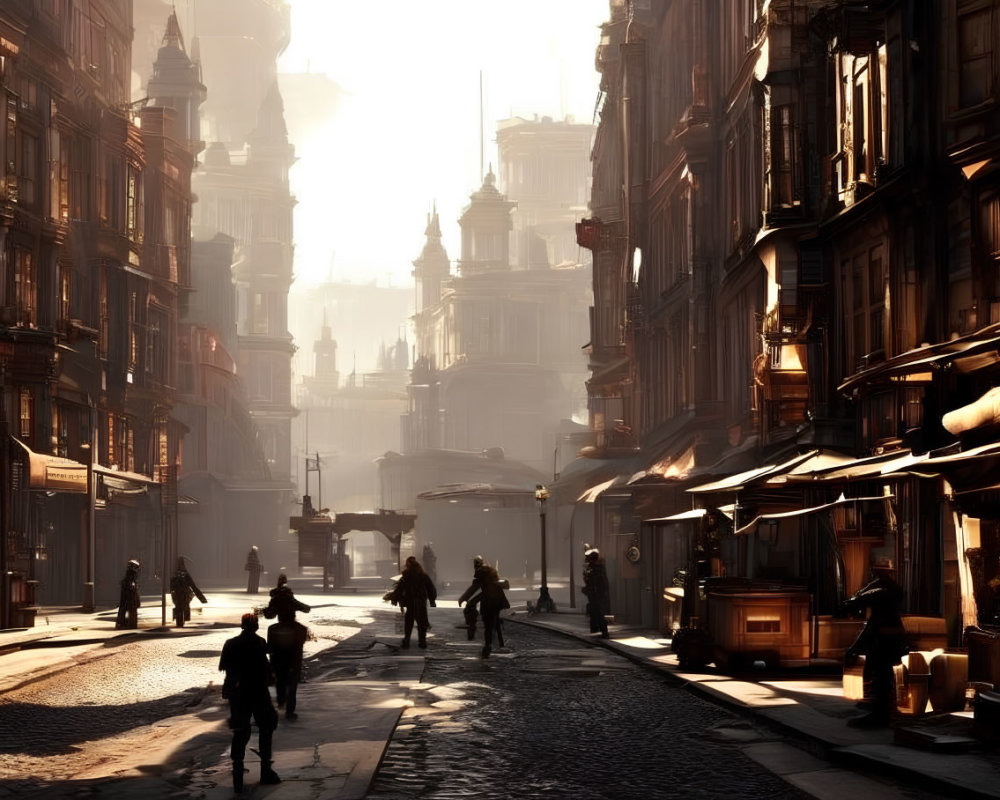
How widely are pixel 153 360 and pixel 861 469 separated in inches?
1681

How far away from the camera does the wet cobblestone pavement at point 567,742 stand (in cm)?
1271

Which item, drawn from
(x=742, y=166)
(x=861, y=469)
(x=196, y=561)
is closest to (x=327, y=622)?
(x=742, y=166)

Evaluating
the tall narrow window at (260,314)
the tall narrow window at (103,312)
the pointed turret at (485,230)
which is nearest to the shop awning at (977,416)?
the tall narrow window at (103,312)

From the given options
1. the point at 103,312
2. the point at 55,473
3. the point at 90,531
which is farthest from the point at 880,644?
the point at 103,312

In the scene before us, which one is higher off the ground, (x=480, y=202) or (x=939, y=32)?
(x=480, y=202)

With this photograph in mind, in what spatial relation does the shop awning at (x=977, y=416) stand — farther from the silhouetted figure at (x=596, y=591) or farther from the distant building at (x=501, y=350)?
the distant building at (x=501, y=350)

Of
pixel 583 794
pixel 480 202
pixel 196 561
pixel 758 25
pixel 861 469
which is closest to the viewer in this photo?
pixel 583 794

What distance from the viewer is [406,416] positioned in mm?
116250

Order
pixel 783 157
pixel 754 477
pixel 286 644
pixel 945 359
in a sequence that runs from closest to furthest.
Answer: pixel 286 644 < pixel 945 359 < pixel 754 477 < pixel 783 157

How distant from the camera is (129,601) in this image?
3466 cm

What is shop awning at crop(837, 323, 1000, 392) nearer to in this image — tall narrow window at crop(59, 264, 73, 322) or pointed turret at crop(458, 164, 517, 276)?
tall narrow window at crop(59, 264, 73, 322)

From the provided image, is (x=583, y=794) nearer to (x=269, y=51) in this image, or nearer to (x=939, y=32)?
(x=939, y=32)

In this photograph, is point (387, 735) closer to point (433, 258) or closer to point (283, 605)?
point (283, 605)

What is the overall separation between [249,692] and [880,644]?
659 centimetres
